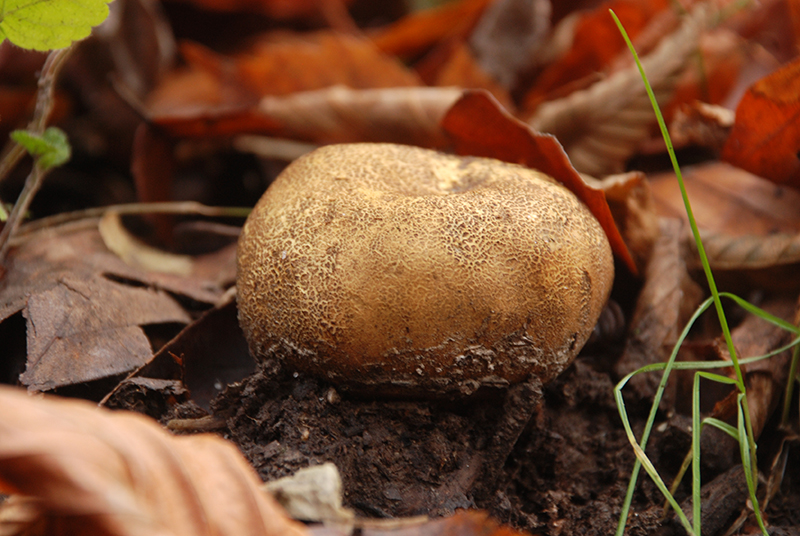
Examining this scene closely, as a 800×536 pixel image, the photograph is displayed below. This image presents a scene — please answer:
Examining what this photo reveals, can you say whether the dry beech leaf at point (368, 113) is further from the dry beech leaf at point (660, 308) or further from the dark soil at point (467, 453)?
the dark soil at point (467, 453)

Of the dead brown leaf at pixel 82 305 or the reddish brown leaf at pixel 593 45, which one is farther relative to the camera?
the reddish brown leaf at pixel 593 45

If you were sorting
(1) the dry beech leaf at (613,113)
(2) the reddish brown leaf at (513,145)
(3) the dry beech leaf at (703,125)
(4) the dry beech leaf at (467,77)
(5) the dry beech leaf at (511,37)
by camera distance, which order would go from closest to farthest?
(2) the reddish brown leaf at (513,145) → (3) the dry beech leaf at (703,125) → (1) the dry beech leaf at (613,113) → (4) the dry beech leaf at (467,77) → (5) the dry beech leaf at (511,37)

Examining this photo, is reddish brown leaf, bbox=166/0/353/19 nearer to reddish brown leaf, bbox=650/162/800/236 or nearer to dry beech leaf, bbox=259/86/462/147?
dry beech leaf, bbox=259/86/462/147

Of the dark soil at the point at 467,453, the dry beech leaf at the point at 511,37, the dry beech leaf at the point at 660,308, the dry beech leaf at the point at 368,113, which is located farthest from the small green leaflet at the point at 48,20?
the dry beech leaf at the point at 511,37

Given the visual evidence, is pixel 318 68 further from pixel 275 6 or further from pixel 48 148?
pixel 275 6

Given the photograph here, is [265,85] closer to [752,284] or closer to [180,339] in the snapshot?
[180,339]

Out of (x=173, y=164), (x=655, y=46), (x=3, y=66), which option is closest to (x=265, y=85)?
(x=173, y=164)
